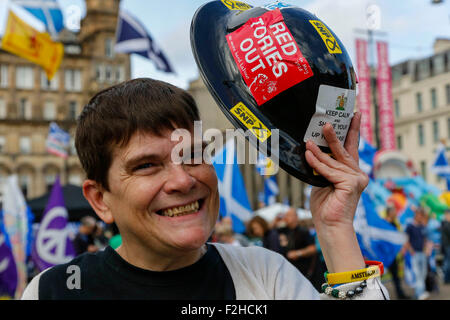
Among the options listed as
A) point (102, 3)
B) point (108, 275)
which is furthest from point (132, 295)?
point (102, 3)

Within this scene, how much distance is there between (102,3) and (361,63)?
70.3 feet

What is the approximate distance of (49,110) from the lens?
53.0m

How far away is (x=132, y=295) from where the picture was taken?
4.65 feet

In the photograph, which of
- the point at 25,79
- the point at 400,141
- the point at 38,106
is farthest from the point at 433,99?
the point at 25,79

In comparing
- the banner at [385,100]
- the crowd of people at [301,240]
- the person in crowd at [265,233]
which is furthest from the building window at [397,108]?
the person in crowd at [265,233]

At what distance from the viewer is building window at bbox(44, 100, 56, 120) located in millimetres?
52812

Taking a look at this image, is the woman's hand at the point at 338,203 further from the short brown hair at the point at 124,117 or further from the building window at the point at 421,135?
the building window at the point at 421,135

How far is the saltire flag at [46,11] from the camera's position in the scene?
34.1 ft

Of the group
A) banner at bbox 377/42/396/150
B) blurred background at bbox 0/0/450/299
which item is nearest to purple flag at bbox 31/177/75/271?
blurred background at bbox 0/0/450/299

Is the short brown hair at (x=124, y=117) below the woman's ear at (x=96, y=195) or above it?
above

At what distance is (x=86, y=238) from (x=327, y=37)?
811cm

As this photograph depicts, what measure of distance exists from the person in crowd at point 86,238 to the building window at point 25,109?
47.0 metres

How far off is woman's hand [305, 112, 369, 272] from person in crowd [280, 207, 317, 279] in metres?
5.69
